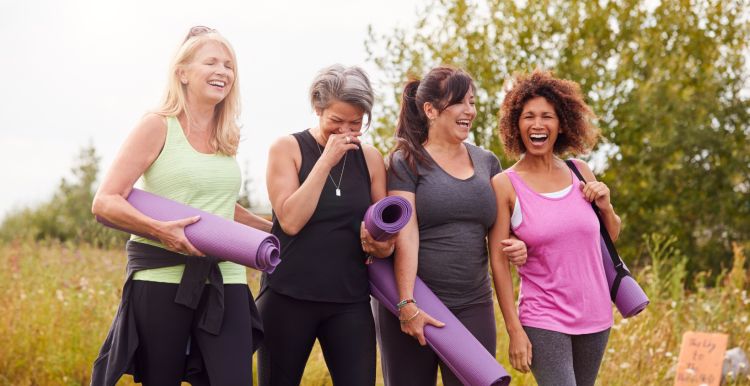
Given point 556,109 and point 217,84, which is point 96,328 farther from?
point 556,109

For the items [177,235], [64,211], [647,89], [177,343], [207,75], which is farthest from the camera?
[64,211]

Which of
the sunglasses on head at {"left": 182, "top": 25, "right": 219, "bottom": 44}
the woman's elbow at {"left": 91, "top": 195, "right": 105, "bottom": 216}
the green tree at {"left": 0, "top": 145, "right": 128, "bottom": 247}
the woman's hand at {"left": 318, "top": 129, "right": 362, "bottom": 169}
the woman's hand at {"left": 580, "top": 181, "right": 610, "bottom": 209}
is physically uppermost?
the sunglasses on head at {"left": 182, "top": 25, "right": 219, "bottom": 44}

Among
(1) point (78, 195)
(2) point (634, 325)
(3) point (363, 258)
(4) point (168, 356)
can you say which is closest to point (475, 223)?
(3) point (363, 258)

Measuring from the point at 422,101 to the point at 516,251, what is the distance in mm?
827

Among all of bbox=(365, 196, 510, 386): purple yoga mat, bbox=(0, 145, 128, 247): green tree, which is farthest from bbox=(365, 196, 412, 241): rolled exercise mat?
bbox=(0, 145, 128, 247): green tree

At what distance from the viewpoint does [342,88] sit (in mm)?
2326

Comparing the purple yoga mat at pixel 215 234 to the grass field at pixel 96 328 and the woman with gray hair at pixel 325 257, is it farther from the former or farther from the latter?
the grass field at pixel 96 328

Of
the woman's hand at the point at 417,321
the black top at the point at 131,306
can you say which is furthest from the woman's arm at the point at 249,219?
the woman's hand at the point at 417,321

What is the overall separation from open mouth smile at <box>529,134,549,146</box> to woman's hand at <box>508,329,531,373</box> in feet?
2.76

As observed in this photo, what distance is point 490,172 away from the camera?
105 inches

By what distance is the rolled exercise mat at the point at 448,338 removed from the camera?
2.24 metres

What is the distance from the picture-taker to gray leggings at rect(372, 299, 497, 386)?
248cm

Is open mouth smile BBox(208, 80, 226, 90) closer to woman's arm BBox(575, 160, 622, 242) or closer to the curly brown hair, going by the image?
the curly brown hair

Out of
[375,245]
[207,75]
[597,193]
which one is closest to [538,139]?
[597,193]
